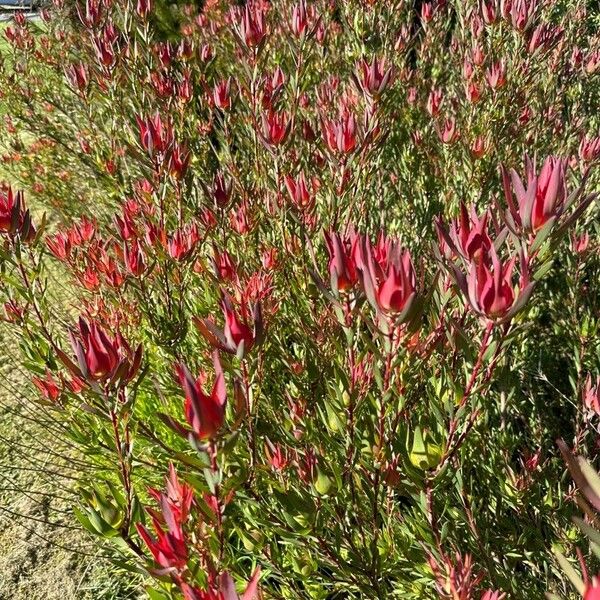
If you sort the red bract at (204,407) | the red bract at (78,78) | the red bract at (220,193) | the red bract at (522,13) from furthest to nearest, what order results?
the red bract at (78,78), the red bract at (522,13), the red bract at (220,193), the red bract at (204,407)

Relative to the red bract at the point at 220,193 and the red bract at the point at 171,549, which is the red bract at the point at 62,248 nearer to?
the red bract at the point at 220,193

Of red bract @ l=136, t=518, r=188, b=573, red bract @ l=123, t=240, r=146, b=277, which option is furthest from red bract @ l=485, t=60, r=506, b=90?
red bract @ l=136, t=518, r=188, b=573

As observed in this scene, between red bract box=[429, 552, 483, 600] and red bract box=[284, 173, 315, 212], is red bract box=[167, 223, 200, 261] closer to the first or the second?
red bract box=[284, 173, 315, 212]

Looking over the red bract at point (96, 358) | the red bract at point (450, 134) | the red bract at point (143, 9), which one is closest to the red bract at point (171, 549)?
the red bract at point (96, 358)

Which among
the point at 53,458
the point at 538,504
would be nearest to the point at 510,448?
the point at 538,504

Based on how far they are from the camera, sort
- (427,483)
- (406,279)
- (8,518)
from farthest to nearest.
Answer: (8,518) < (427,483) < (406,279)

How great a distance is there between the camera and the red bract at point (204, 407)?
0.76 metres

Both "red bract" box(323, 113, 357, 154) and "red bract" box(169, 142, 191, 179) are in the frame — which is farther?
"red bract" box(169, 142, 191, 179)

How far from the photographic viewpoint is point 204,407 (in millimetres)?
778

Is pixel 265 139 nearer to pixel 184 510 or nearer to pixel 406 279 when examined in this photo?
pixel 406 279

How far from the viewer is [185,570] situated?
2.79ft

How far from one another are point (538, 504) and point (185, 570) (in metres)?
1.40

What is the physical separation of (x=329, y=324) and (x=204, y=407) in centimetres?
105

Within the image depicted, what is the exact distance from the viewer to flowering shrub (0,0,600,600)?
3.07 ft
